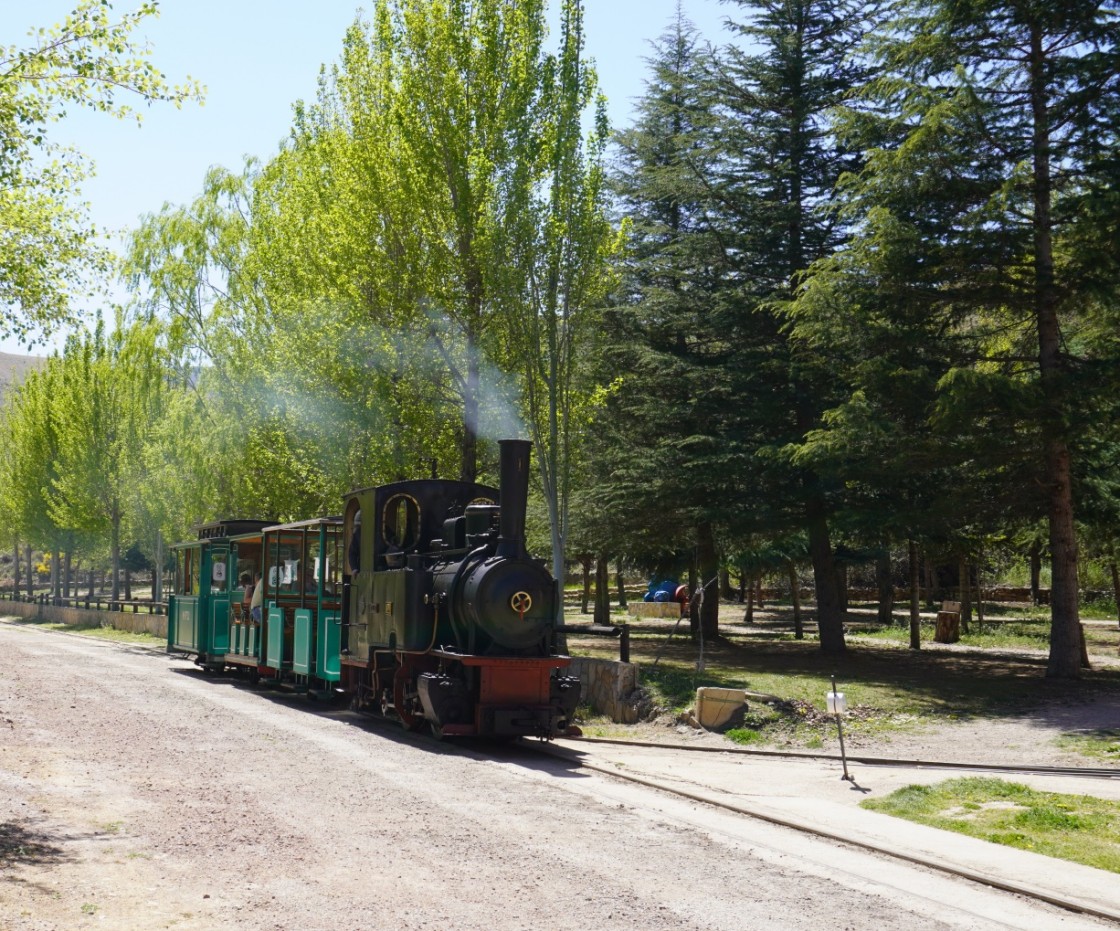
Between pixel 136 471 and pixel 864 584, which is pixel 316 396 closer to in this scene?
pixel 136 471

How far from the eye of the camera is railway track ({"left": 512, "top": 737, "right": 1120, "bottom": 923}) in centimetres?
777

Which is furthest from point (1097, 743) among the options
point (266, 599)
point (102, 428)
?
point (102, 428)

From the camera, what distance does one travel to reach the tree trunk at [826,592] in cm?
2564

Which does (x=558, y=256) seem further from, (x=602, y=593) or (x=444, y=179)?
(x=602, y=593)

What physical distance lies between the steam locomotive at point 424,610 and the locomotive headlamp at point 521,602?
1 centimetres

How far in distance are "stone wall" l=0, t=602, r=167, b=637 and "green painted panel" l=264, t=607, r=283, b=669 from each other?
66.1ft

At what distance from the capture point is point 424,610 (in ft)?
50.3

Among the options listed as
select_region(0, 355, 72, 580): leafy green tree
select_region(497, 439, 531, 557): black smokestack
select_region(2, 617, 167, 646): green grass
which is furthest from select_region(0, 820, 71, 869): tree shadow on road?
select_region(0, 355, 72, 580): leafy green tree

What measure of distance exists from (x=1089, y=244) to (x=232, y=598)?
17675 mm

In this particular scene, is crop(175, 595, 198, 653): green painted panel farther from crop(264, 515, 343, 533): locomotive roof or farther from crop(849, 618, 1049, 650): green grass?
crop(849, 618, 1049, 650): green grass

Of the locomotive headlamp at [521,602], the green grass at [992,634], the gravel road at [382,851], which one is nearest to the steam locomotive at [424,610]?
the locomotive headlamp at [521,602]

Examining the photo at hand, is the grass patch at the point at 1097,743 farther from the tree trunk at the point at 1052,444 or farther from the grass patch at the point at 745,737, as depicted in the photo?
the tree trunk at the point at 1052,444

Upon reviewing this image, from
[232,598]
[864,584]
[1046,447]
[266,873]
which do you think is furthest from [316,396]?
[864,584]

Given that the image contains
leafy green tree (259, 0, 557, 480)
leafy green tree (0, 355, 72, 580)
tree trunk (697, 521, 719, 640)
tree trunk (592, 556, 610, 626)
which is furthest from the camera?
leafy green tree (0, 355, 72, 580)
